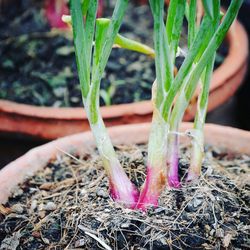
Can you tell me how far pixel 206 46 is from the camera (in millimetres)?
660

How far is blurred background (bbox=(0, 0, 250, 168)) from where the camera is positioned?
125cm

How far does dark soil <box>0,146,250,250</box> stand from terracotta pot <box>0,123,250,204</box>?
3cm

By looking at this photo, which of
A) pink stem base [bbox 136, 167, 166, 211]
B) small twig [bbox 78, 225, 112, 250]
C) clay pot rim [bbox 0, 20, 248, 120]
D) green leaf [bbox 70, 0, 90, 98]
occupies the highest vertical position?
green leaf [bbox 70, 0, 90, 98]

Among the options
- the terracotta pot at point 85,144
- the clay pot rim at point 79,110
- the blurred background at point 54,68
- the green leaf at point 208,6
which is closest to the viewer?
the green leaf at point 208,6

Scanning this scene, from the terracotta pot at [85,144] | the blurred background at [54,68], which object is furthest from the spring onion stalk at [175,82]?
the blurred background at [54,68]

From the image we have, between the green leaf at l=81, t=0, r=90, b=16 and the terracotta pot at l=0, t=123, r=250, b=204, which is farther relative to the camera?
the terracotta pot at l=0, t=123, r=250, b=204

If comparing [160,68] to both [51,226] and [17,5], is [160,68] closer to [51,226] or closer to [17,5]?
[51,226]

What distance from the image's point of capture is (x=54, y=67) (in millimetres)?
1386

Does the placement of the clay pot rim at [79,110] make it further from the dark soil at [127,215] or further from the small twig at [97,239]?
the small twig at [97,239]

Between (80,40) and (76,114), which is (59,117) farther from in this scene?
(80,40)

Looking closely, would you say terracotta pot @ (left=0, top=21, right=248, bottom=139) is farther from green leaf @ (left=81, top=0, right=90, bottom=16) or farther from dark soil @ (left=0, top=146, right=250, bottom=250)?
green leaf @ (left=81, top=0, right=90, bottom=16)

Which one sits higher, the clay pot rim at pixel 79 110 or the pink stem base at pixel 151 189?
the clay pot rim at pixel 79 110

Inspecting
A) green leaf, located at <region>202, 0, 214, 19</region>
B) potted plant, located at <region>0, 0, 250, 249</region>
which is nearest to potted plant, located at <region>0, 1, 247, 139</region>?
potted plant, located at <region>0, 0, 250, 249</region>

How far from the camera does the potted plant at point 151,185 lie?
644mm
